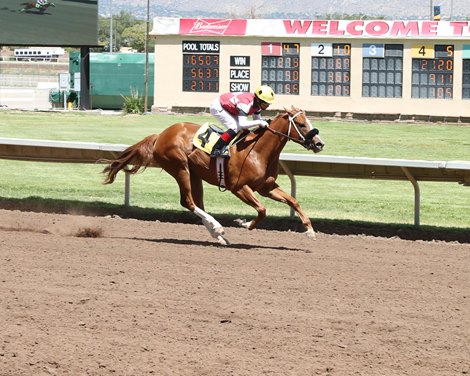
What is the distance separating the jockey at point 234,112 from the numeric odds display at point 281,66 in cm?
2549

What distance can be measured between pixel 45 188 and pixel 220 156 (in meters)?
5.71

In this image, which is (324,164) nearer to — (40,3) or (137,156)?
(137,156)

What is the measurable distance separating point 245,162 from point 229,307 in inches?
147

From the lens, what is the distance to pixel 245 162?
36.6ft

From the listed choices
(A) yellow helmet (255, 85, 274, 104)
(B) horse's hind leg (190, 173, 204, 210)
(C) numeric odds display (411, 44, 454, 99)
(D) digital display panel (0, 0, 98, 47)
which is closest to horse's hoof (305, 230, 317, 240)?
(B) horse's hind leg (190, 173, 204, 210)

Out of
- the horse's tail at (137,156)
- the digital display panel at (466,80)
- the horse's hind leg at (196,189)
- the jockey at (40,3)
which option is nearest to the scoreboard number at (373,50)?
the digital display panel at (466,80)

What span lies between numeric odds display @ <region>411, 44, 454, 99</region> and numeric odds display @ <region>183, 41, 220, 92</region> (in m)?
6.84

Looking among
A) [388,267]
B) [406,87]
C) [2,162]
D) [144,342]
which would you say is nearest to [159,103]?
[406,87]

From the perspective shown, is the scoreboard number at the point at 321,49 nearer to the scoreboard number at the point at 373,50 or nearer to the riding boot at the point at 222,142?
the scoreboard number at the point at 373,50

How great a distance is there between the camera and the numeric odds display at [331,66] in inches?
1439

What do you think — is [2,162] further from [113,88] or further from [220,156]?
[113,88]

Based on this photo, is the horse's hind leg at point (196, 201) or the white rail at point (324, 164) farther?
the white rail at point (324, 164)

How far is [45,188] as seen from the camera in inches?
639

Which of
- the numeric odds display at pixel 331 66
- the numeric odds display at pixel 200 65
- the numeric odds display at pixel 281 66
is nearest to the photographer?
the numeric odds display at pixel 331 66
